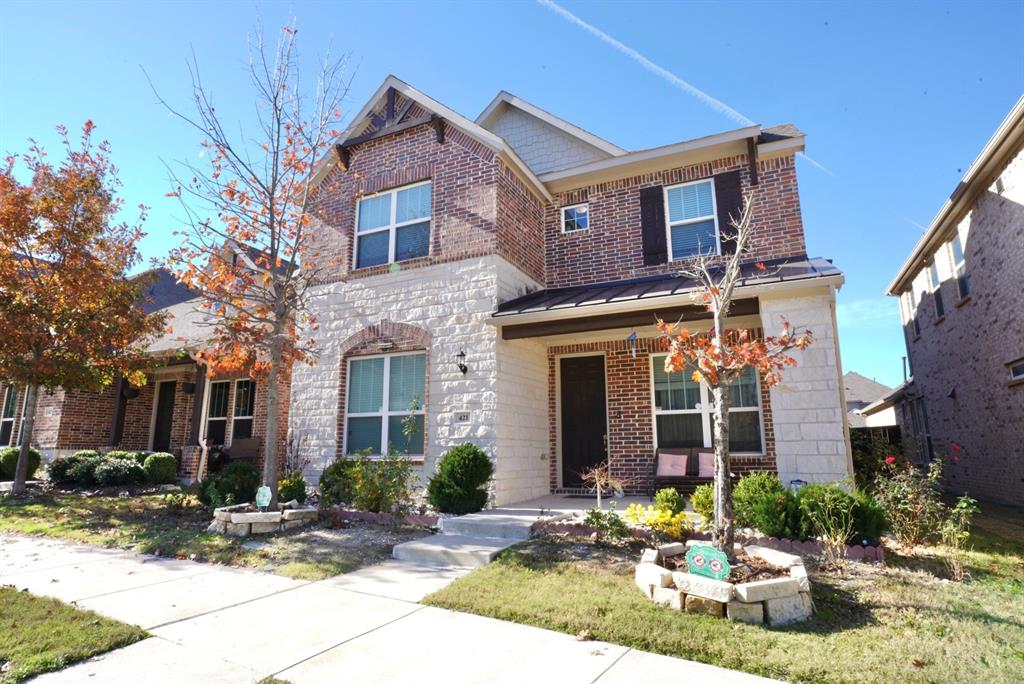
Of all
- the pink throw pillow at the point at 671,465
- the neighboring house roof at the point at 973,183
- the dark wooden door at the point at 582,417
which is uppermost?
the neighboring house roof at the point at 973,183

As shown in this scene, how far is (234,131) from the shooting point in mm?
8648

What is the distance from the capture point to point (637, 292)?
852 centimetres

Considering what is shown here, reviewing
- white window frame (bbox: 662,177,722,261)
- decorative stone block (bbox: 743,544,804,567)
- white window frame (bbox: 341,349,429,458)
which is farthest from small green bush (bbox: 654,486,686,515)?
white window frame (bbox: 662,177,722,261)

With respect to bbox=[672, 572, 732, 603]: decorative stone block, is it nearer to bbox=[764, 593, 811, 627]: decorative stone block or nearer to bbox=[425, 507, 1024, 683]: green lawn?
bbox=[425, 507, 1024, 683]: green lawn

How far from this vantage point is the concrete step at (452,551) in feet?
19.2

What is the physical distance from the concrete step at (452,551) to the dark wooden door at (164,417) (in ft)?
38.8

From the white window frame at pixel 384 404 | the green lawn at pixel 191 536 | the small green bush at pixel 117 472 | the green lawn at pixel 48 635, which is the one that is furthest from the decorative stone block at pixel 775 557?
the small green bush at pixel 117 472

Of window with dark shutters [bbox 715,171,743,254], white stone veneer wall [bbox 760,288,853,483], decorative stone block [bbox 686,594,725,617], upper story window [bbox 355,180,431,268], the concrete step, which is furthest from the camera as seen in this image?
upper story window [bbox 355,180,431,268]

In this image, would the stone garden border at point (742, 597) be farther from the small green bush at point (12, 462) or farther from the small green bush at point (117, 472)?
the small green bush at point (12, 462)

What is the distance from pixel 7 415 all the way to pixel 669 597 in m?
20.4

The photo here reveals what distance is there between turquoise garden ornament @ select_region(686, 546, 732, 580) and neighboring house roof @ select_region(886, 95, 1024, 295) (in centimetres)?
934

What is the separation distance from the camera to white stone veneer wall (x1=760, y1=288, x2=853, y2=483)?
22.9 feet

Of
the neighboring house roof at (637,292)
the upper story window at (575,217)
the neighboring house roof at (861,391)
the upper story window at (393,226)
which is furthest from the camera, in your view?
the neighboring house roof at (861,391)

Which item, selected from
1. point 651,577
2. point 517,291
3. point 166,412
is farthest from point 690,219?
point 166,412
